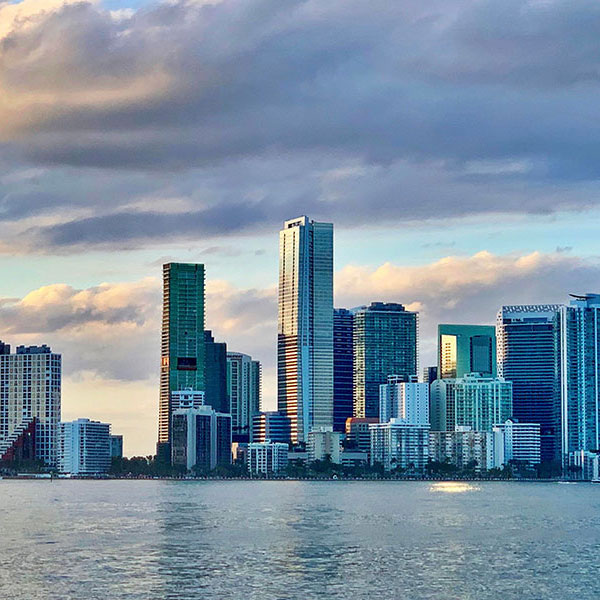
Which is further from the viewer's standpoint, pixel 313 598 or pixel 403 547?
pixel 403 547

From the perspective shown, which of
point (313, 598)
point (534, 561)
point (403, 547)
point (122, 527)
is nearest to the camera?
point (313, 598)

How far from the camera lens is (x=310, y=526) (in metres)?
187

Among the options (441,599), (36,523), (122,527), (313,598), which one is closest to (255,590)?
(313,598)

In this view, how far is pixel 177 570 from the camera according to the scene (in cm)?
12800

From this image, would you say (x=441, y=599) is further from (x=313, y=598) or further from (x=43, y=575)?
(x=43, y=575)

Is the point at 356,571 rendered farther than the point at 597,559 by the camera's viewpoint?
No

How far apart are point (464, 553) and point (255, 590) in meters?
36.9

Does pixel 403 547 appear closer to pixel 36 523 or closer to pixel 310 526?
pixel 310 526

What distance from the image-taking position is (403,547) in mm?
154000

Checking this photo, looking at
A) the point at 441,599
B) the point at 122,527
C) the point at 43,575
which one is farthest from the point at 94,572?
the point at 122,527

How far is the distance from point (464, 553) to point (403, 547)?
29.1 ft

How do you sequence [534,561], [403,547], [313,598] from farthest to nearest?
[403,547] → [534,561] → [313,598]

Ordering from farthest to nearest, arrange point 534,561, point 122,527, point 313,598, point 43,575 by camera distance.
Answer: point 122,527 < point 534,561 < point 43,575 < point 313,598

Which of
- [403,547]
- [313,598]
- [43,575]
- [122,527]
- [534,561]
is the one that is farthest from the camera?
[122,527]
